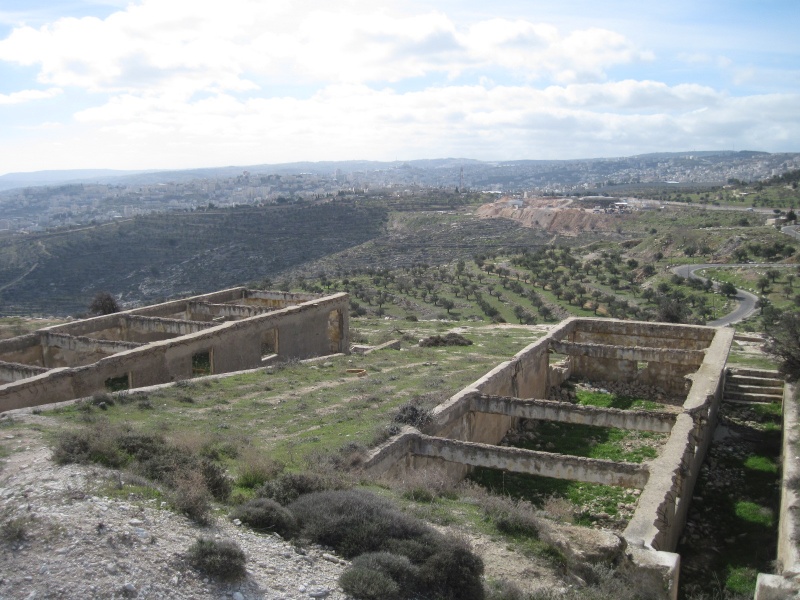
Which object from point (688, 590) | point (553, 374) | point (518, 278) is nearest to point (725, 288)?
point (518, 278)

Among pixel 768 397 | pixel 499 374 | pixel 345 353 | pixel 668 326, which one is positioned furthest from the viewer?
pixel 345 353

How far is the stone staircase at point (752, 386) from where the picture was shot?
62.9ft

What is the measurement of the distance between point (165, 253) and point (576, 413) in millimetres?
74697

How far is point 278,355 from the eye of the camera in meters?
20.6

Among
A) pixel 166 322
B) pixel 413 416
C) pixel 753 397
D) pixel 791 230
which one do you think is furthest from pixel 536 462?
pixel 791 230

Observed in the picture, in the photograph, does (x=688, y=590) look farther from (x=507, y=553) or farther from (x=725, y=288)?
(x=725, y=288)

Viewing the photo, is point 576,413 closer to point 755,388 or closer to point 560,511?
point 560,511

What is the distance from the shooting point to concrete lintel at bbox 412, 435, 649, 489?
37.0ft

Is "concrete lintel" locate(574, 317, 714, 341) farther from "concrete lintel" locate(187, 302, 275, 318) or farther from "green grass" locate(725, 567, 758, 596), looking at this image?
"green grass" locate(725, 567, 758, 596)

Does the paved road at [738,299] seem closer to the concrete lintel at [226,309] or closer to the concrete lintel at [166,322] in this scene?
the concrete lintel at [226,309]

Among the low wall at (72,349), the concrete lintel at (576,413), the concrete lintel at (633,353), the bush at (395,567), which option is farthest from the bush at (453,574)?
the concrete lintel at (633,353)

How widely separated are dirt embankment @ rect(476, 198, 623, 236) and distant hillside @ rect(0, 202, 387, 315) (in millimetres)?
21950

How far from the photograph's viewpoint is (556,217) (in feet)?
358

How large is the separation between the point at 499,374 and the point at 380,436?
5.15 m
